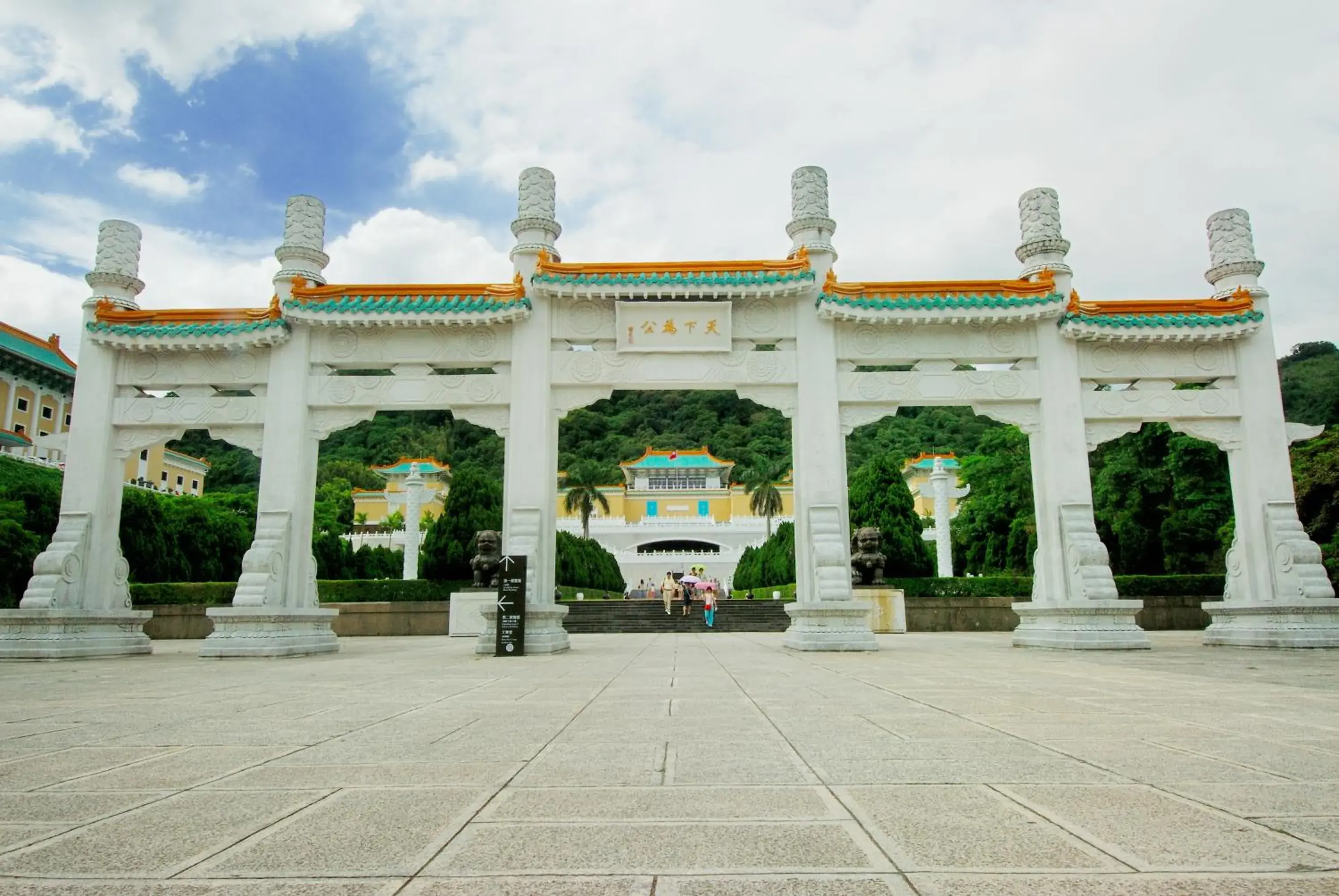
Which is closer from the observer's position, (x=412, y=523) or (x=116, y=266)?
→ (x=116, y=266)

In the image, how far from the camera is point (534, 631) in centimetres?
1118

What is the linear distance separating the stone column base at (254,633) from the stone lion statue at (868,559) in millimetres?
10770

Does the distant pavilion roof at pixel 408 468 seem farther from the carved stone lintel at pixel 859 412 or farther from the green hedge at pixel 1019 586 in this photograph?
the carved stone lintel at pixel 859 412

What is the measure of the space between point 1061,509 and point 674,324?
6188 millimetres

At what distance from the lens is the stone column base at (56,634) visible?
10.9m

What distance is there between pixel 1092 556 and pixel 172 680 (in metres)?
11.1

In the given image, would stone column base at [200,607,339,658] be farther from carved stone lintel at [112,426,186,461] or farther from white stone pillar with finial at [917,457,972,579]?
white stone pillar with finial at [917,457,972,579]

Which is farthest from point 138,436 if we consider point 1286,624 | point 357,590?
point 1286,624

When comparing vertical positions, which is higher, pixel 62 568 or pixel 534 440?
pixel 534 440

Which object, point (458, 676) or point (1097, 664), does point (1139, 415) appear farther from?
point (458, 676)

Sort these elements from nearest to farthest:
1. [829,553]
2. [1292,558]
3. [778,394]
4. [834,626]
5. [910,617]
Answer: [834,626] < [829,553] < [1292,558] < [778,394] < [910,617]

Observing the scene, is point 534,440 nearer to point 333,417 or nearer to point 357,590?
point 333,417

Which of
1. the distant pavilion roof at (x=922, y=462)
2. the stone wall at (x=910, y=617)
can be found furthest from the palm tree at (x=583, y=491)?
the stone wall at (x=910, y=617)

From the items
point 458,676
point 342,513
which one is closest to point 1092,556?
point 458,676
